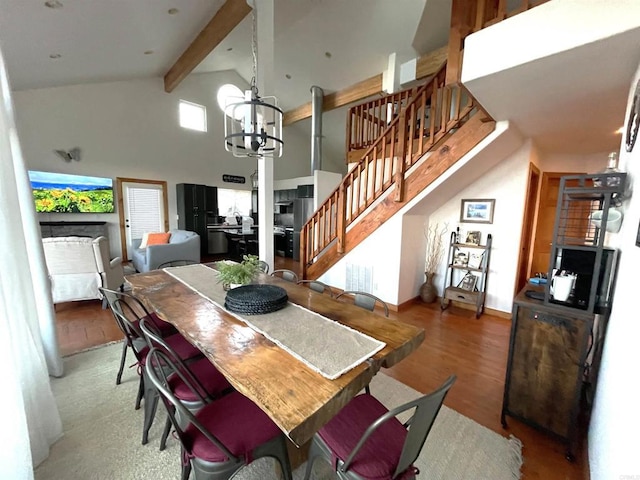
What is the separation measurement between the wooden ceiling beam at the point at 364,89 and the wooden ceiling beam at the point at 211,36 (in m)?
3.03

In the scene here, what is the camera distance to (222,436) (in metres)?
1.11

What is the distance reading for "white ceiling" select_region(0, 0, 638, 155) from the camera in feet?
6.36

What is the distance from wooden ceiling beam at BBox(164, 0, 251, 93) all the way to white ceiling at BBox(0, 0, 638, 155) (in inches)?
5.1

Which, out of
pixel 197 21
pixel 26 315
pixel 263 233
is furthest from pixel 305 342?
pixel 197 21

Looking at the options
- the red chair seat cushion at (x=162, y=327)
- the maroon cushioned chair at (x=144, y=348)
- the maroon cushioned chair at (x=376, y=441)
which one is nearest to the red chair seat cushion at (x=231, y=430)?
the maroon cushioned chair at (x=376, y=441)

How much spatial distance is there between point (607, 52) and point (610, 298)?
139cm

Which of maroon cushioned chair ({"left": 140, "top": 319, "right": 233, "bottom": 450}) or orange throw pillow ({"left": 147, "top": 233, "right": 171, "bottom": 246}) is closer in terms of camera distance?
maroon cushioned chair ({"left": 140, "top": 319, "right": 233, "bottom": 450})

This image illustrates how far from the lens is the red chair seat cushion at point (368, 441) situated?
101 centimetres

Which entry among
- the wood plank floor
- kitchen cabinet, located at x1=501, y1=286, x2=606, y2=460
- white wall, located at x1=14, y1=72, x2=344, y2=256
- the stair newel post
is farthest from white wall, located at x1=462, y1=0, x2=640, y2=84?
white wall, located at x1=14, y1=72, x2=344, y2=256

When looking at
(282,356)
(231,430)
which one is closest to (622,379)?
(282,356)

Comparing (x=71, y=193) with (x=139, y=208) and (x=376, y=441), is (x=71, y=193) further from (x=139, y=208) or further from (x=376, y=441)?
(x=376, y=441)

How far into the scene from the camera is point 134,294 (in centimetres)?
204

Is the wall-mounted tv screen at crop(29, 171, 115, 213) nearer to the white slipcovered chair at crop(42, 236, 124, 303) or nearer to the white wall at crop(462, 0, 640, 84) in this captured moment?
the white slipcovered chair at crop(42, 236, 124, 303)

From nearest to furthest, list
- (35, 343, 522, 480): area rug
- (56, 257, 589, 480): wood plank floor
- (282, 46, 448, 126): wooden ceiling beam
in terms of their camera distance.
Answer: (35, 343, 522, 480): area rug
(56, 257, 589, 480): wood plank floor
(282, 46, 448, 126): wooden ceiling beam
